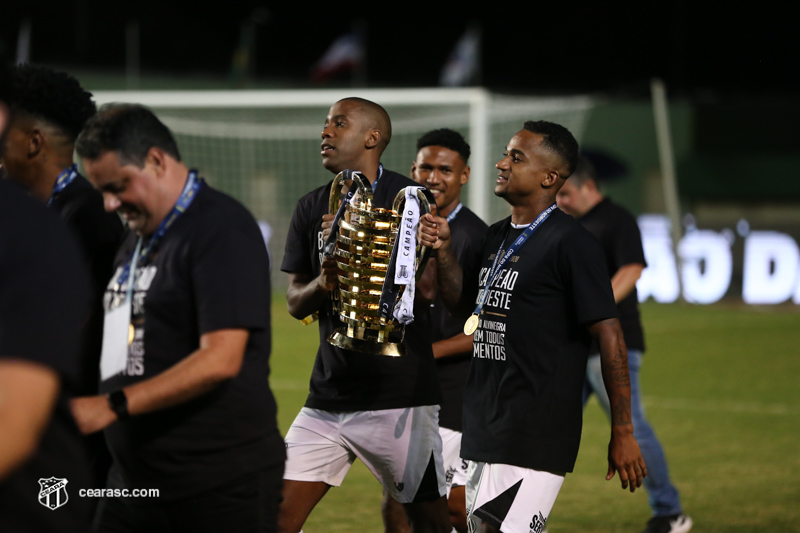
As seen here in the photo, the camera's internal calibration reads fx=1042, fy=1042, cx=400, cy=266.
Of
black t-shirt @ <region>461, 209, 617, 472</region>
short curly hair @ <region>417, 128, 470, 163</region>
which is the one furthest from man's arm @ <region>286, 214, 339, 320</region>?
short curly hair @ <region>417, 128, 470, 163</region>

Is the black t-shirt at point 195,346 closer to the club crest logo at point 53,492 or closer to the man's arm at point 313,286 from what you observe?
the club crest logo at point 53,492

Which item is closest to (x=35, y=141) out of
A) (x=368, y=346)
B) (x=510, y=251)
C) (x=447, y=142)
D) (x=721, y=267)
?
(x=368, y=346)

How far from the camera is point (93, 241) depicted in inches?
135

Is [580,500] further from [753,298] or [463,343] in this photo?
[753,298]

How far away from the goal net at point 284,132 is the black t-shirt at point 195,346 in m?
11.1

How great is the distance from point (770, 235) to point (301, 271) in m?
17.8

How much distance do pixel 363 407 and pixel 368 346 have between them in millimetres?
378

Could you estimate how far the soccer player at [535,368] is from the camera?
12.6 ft

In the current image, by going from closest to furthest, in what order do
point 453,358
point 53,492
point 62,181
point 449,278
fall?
point 53,492, point 62,181, point 449,278, point 453,358

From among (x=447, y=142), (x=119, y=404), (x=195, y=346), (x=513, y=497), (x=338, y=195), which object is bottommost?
(x=513, y=497)

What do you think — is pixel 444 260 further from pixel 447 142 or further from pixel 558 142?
pixel 447 142

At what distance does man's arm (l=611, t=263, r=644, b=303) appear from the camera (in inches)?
244

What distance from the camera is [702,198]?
29.7m

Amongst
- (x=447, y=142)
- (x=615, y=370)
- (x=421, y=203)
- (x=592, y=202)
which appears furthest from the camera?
(x=592, y=202)
